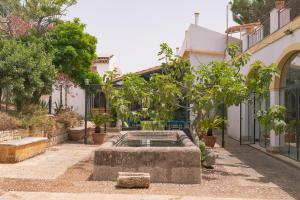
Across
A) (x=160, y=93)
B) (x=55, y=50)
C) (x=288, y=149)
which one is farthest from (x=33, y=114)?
(x=288, y=149)

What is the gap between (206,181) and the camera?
895 cm

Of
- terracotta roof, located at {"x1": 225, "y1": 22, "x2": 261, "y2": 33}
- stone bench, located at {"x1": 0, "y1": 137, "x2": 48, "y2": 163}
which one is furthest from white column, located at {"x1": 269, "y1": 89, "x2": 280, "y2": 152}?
terracotta roof, located at {"x1": 225, "y1": 22, "x2": 261, "y2": 33}

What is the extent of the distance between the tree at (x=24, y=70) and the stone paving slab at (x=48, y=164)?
2617 mm

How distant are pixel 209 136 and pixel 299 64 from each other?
5.39m

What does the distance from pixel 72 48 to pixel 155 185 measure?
11.1m

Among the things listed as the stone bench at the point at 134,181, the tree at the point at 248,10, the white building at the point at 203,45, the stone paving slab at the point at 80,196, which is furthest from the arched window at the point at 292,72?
the tree at the point at 248,10

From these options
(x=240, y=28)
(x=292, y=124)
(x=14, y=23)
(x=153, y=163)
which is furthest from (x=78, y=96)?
(x=153, y=163)

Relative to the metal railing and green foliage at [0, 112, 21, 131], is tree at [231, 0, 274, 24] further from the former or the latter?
green foliage at [0, 112, 21, 131]

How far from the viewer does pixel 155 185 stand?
8.32m

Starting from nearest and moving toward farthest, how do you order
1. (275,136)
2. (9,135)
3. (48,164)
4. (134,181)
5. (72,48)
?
(134,181)
(48,164)
(9,135)
(275,136)
(72,48)

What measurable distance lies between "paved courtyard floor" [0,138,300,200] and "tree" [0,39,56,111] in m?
3.86

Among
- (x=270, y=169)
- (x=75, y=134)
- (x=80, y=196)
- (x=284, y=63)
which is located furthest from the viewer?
(x=75, y=134)

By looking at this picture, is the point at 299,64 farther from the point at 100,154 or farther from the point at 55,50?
the point at 55,50

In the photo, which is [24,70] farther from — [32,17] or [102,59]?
[102,59]
